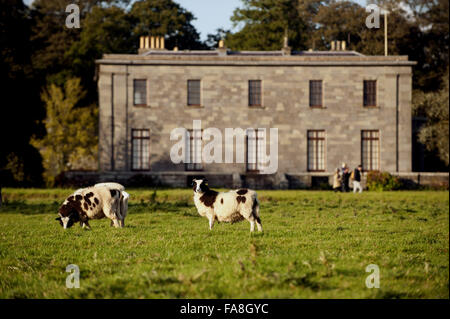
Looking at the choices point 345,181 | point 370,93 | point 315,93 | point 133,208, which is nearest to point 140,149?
point 315,93

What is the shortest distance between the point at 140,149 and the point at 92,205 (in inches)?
923

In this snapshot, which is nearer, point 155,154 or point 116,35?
point 155,154

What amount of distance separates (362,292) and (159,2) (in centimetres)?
3871

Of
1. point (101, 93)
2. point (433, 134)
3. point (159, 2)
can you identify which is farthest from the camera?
point (159, 2)

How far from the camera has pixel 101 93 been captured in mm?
35188

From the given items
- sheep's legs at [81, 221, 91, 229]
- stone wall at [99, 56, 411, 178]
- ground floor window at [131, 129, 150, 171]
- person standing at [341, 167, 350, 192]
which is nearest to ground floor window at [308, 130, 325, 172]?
stone wall at [99, 56, 411, 178]

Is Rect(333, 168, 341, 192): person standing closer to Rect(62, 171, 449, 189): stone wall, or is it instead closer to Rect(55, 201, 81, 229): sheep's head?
Rect(62, 171, 449, 189): stone wall

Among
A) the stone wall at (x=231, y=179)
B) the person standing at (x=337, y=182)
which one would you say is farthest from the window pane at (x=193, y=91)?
the person standing at (x=337, y=182)

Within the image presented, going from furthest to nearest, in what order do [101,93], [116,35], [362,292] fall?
[116,35], [101,93], [362,292]

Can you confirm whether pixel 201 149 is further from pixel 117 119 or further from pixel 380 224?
pixel 380 224

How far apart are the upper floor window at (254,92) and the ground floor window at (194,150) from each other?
13.8ft

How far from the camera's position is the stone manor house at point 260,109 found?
116 ft

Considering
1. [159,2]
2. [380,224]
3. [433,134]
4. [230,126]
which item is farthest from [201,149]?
[380,224]

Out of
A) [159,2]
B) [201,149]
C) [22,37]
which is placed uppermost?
[159,2]
